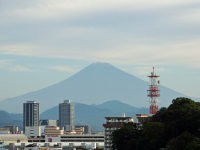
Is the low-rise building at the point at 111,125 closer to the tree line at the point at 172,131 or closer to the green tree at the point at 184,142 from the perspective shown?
the tree line at the point at 172,131

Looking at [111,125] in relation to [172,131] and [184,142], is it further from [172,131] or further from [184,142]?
[184,142]

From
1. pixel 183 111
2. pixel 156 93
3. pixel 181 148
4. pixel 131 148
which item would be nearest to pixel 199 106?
pixel 183 111

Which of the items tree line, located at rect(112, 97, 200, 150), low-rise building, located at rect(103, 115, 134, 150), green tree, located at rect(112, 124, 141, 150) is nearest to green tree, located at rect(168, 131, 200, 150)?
tree line, located at rect(112, 97, 200, 150)

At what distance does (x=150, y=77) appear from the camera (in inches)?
4783

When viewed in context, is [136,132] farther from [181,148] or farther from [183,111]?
[181,148]

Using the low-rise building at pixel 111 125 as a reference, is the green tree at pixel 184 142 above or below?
below

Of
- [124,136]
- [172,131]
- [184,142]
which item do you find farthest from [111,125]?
[184,142]

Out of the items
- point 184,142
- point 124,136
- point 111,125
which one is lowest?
point 184,142

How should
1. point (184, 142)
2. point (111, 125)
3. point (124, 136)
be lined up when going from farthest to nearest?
point (111, 125) < point (124, 136) < point (184, 142)

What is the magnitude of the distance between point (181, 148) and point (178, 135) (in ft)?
24.8

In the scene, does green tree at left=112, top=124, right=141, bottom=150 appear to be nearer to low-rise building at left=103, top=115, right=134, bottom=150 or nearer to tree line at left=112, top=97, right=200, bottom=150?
tree line at left=112, top=97, right=200, bottom=150

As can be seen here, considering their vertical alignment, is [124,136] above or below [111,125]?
below

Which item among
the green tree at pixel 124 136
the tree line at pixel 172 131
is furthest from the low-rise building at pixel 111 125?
the tree line at pixel 172 131

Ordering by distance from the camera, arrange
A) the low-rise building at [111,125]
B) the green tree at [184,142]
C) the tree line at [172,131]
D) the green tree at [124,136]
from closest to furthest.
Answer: the green tree at [184,142] → the tree line at [172,131] → the green tree at [124,136] → the low-rise building at [111,125]
